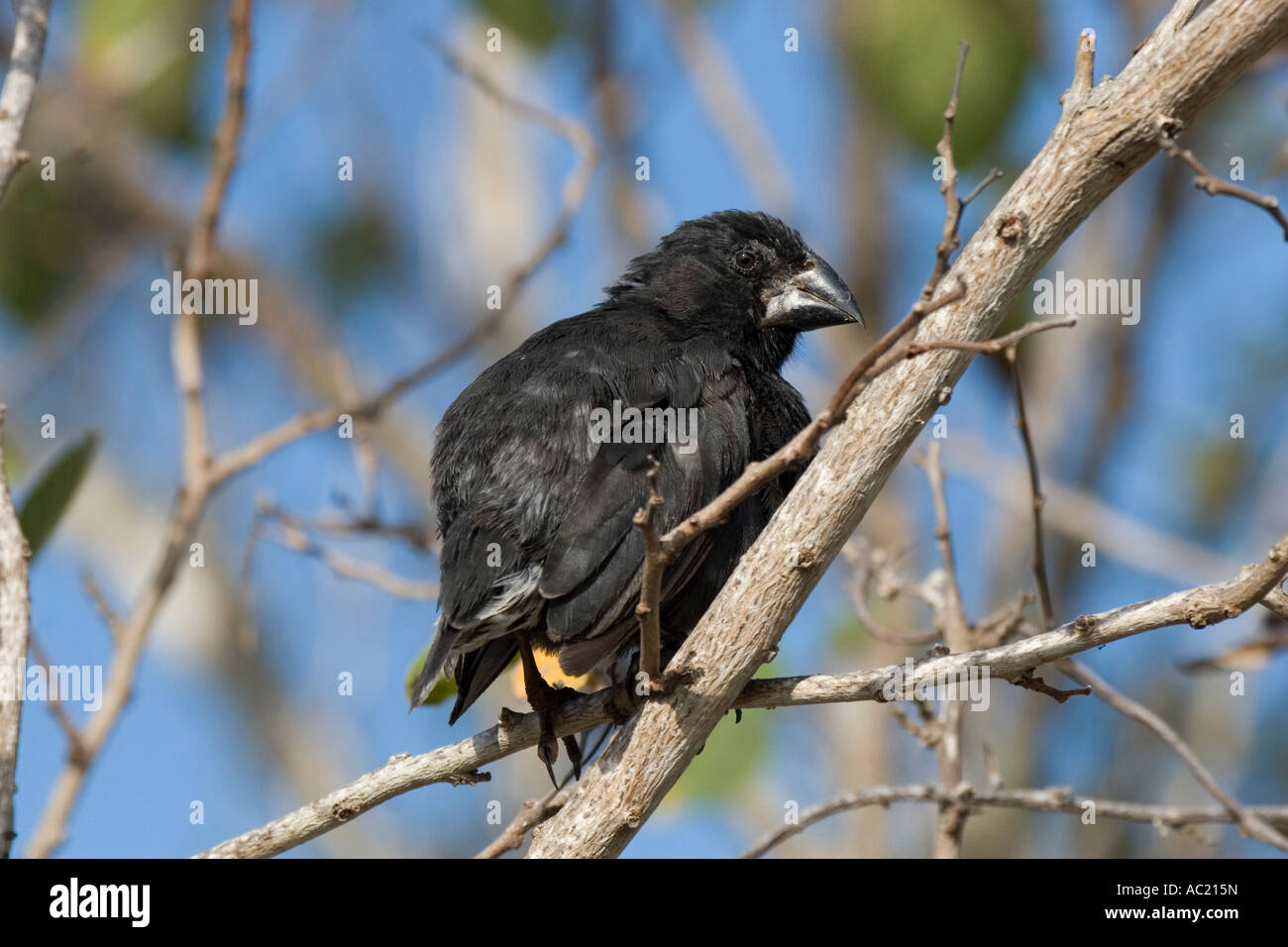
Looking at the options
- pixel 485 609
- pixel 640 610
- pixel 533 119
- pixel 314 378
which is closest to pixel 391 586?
pixel 485 609

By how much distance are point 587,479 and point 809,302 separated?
112 centimetres

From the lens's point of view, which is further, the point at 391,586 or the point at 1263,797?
the point at 1263,797

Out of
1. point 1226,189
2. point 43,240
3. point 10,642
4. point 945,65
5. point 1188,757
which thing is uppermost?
point 945,65

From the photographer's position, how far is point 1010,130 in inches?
214

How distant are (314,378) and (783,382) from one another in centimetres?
630

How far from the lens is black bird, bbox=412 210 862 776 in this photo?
3.28 m

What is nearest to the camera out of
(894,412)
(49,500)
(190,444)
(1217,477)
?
Answer: (894,412)

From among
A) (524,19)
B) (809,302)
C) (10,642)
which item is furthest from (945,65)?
(10,642)

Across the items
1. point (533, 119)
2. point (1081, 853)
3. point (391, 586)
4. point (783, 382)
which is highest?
point (533, 119)

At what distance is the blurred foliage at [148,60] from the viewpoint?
17.9ft

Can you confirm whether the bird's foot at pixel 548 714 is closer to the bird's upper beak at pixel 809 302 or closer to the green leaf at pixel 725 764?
the green leaf at pixel 725 764

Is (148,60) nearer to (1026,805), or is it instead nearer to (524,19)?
(524,19)

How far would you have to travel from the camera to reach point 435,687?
3562 millimetres
